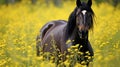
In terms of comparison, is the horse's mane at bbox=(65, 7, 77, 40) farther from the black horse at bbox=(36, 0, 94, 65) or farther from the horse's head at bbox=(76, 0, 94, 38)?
the horse's head at bbox=(76, 0, 94, 38)

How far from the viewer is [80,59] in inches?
335

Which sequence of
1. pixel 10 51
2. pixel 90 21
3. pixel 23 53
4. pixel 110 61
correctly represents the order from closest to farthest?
pixel 110 61 < pixel 90 21 < pixel 23 53 < pixel 10 51

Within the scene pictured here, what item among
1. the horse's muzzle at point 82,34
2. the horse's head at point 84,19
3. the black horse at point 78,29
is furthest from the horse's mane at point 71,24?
the horse's muzzle at point 82,34

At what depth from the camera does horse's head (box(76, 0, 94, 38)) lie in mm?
8289

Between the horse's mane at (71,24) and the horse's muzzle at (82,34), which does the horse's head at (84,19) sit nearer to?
the horse's muzzle at (82,34)

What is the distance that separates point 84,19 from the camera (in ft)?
27.4

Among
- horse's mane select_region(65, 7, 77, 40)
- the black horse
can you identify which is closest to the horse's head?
the black horse

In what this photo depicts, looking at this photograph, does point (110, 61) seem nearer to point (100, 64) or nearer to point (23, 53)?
point (100, 64)

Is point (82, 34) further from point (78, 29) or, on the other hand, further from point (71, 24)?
point (71, 24)

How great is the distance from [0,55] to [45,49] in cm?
149

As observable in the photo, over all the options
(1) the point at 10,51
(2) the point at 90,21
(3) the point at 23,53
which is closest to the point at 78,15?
(2) the point at 90,21

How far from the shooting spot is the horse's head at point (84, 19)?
8289 millimetres

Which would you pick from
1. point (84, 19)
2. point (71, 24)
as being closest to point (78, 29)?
point (71, 24)

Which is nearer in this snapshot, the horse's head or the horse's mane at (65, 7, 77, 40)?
the horse's head
